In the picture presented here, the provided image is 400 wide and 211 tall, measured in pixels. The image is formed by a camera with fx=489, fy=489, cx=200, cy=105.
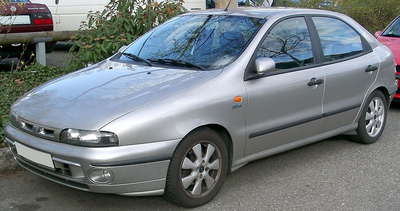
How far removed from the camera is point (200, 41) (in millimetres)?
4527

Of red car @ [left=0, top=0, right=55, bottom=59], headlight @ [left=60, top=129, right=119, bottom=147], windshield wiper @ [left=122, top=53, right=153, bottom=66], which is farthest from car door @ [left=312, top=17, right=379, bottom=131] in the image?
red car @ [left=0, top=0, right=55, bottom=59]

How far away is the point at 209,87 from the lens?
3850 millimetres

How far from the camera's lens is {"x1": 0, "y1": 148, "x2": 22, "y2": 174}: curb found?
4555 mm

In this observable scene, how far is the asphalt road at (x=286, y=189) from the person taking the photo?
3.95 metres

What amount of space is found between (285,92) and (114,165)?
1772 millimetres

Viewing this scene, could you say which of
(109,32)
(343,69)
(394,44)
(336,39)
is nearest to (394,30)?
(394,44)

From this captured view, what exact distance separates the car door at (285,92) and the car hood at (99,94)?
0.49 meters

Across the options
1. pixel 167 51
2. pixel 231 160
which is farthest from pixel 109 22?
pixel 231 160

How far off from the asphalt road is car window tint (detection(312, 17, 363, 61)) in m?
1.09

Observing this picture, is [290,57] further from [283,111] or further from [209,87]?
[209,87]

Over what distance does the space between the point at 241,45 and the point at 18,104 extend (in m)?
1.96

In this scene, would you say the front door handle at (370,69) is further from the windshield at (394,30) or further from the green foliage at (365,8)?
the green foliage at (365,8)

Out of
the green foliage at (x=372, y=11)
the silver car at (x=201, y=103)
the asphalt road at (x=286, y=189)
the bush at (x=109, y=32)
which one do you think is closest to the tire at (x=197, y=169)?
the silver car at (x=201, y=103)

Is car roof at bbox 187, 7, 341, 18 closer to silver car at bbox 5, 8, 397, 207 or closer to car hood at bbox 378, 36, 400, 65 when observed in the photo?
silver car at bbox 5, 8, 397, 207
